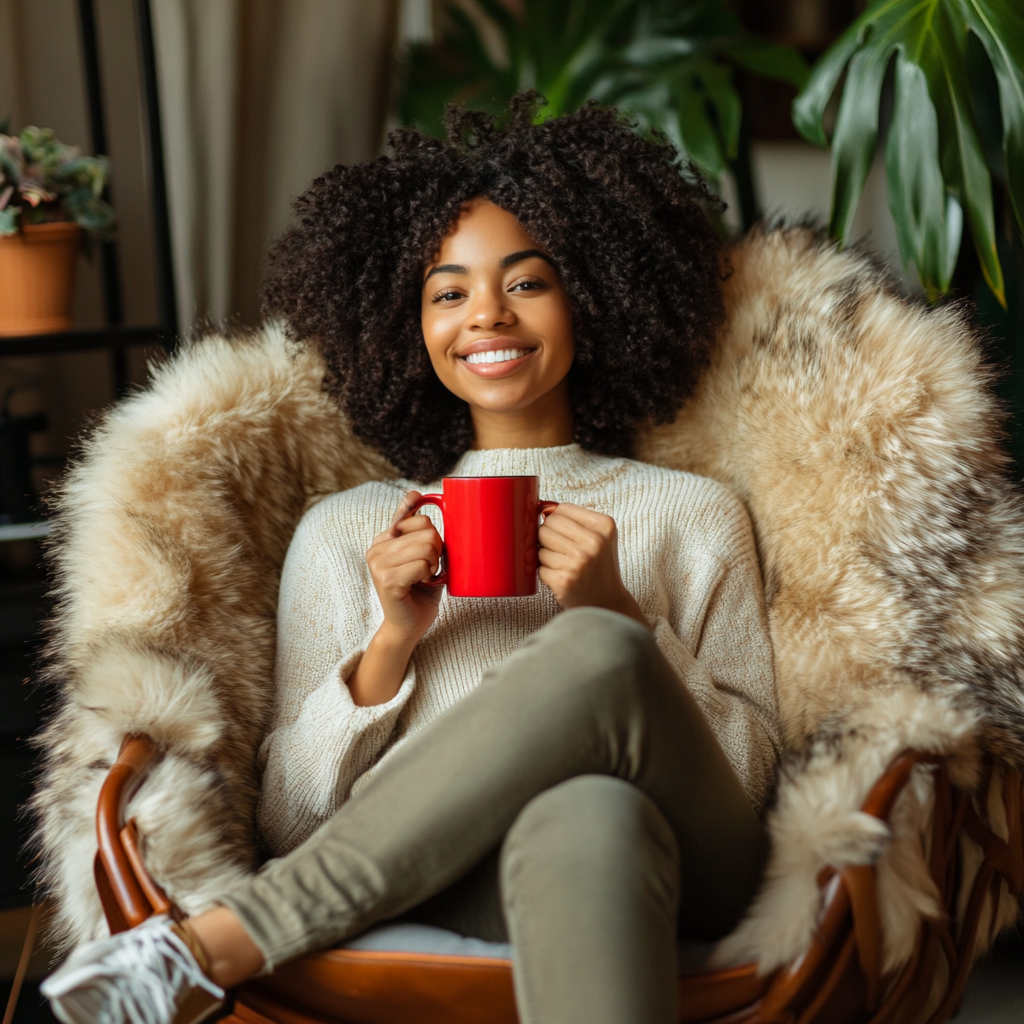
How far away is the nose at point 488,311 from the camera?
1.14 m

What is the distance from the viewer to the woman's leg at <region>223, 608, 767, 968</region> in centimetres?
82

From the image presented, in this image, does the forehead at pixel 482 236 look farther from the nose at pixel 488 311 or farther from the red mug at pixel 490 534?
the red mug at pixel 490 534

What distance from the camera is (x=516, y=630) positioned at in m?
1.16

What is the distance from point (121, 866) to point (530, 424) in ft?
2.16

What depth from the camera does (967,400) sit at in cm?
112

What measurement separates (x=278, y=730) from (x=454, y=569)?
1.02 ft

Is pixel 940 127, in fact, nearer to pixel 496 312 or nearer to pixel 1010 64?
pixel 1010 64

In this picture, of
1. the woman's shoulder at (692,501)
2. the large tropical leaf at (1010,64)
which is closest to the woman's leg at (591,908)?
the woman's shoulder at (692,501)

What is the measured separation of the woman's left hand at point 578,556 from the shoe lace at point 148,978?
1.45ft

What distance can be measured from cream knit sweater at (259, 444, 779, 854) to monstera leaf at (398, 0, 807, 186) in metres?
0.80

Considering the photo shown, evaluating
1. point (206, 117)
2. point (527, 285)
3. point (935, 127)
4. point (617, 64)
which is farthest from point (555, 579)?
point (206, 117)

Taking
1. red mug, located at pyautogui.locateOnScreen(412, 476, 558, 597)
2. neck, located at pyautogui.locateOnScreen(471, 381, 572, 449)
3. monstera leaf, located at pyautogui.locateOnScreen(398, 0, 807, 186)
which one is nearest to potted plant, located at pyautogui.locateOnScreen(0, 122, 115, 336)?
monstera leaf, located at pyautogui.locateOnScreen(398, 0, 807, 186)

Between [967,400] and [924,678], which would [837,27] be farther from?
[924,678]

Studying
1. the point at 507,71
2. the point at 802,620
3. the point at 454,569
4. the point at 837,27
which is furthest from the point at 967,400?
the point at 837,27
